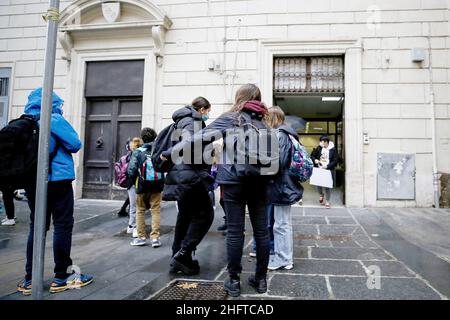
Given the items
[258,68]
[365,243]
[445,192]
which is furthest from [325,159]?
[365,243]

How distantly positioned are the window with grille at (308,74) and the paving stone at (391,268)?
5377 millimetres

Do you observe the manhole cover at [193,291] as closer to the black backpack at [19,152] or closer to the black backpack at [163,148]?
the black backpack at [163,148]

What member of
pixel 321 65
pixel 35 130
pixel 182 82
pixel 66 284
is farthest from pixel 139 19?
pixel 66 284

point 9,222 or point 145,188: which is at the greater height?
point 145,188

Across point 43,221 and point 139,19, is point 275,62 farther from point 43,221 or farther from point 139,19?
point 43,221

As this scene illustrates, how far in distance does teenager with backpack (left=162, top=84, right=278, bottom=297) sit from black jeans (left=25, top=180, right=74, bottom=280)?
1.35 m

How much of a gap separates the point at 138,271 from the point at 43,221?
60.2 inches

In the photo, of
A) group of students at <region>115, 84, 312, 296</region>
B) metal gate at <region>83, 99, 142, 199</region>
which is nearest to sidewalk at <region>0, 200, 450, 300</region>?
group of students at <region>115, 84, 312, 296</region>

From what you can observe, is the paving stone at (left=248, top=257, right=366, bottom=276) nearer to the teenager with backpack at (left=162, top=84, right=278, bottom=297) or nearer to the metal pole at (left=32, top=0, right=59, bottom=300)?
the teenager with backpack at (left=162, top=84, right=278, bottom=297)

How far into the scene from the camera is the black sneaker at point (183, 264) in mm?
3234

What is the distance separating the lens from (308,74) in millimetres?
8023

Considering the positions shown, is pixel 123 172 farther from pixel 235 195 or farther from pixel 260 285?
pixel 260 285

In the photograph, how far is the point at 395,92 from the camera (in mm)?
7371

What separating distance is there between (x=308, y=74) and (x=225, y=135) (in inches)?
240
